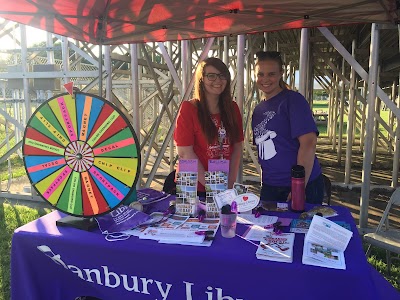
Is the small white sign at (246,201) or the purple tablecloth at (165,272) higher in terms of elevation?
the small white sign at (246,201)

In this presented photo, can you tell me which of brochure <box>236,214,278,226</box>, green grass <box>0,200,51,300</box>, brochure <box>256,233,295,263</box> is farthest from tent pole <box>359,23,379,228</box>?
green grass <box>0,200,51,300</box>

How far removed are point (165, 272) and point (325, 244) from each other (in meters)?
0.76

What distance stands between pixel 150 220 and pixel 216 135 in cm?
77

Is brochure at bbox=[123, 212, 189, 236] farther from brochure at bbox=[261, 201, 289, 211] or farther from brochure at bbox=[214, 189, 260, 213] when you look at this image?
brochure at bbox=[261, 201, 289, 211]

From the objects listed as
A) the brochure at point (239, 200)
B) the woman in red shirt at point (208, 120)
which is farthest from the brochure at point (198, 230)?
the woman in red shirt at point (208, 120)

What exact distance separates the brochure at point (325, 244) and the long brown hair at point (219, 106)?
985 mm

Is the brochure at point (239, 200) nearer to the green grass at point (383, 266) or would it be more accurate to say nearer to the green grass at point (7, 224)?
the green grass at point (383, 266)

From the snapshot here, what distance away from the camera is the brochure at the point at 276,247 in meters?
1.51

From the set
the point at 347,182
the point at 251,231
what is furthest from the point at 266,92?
the point at 347,182

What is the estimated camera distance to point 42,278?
1898 mm

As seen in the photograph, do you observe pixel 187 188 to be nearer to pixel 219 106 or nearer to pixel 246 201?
pixel 246 201

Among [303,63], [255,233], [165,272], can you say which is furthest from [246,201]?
[303,63]

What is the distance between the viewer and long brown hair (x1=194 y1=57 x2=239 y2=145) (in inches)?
94.0

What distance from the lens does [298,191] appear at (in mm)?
2109
